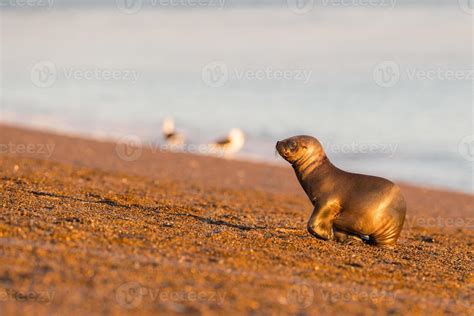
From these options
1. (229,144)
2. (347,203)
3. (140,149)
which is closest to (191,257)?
(347,203)

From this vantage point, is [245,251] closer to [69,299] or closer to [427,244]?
[69,299]

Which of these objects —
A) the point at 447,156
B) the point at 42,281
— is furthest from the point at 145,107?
the point at 42,281

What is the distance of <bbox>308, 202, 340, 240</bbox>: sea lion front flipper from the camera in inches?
412

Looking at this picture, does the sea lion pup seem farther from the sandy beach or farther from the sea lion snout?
the sandy beach

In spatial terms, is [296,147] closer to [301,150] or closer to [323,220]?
[301,150]

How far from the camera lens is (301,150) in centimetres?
1090

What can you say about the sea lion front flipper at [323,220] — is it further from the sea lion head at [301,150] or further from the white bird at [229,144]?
the white bird at [229,144]

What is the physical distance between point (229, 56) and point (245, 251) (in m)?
50.5

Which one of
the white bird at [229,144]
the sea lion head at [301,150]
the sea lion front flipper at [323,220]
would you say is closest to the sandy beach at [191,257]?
the sea lion front flipper at [323,220]

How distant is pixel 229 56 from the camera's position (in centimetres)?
5888

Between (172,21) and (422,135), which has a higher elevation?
(172,21)

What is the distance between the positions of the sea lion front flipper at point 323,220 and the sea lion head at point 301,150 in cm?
71

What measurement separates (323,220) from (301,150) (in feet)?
3.45

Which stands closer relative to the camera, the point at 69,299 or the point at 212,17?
the point at 69,299
